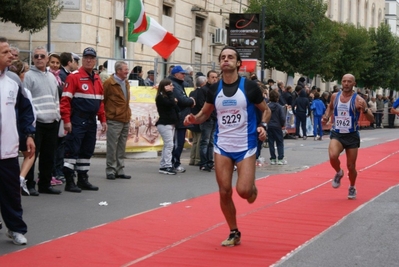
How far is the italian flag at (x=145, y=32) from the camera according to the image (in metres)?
20.1

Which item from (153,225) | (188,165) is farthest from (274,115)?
(153,225)

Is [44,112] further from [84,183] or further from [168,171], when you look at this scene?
[168,171]

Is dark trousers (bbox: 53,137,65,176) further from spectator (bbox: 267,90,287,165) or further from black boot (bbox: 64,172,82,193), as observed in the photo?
spectator (bbox: 267,90,287,165)

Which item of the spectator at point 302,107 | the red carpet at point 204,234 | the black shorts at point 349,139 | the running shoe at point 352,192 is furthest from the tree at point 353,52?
the running shoe at point 352,192

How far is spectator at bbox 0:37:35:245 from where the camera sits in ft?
27.6

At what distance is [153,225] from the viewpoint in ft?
32.7

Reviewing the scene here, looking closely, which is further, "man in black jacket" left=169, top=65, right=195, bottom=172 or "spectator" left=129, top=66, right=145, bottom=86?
"spectator" left=129, top=66, right=145, bottom=86

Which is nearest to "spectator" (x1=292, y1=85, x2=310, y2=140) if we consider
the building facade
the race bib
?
the building facade

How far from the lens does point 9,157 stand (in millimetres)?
8430

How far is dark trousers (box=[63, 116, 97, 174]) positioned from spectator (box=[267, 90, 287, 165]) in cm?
660

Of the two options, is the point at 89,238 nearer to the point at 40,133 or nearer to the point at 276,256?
the point at 276,256

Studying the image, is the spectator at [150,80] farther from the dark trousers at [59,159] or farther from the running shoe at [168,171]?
the dark trousers at [59,159]

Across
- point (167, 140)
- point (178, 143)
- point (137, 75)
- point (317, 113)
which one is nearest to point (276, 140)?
point (178, 143)

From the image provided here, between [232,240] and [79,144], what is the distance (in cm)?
Answer: 452
